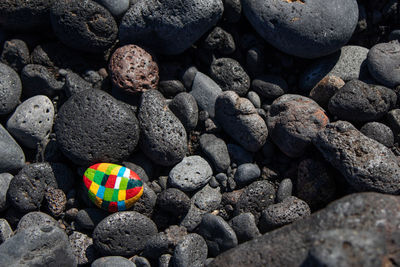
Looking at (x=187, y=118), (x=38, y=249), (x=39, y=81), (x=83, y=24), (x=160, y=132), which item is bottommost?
(x=38, y=249)

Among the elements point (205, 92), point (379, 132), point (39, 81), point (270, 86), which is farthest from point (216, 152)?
point (39, 81)

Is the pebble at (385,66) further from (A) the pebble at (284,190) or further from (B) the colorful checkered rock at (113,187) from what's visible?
(B) the colorful checkered rock at (113,187)

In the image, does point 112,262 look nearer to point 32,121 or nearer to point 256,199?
point 256,199

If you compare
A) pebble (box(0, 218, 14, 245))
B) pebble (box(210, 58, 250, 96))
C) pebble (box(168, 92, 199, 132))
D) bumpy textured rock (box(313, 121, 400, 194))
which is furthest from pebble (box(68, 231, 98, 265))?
bumpy textured rock (box(313, 121, 400, 194))

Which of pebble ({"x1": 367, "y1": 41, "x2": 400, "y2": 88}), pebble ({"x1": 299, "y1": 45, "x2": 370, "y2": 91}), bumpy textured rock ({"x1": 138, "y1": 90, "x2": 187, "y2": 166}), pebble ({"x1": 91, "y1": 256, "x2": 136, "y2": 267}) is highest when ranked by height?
pebble ({"x1": 367, "y1": 41, "x2": 400, "y2": 88})

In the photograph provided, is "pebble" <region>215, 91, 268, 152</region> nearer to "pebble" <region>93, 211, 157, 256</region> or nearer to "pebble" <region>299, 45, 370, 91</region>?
"pebble" <region>299, 45, 370, 91</region>
